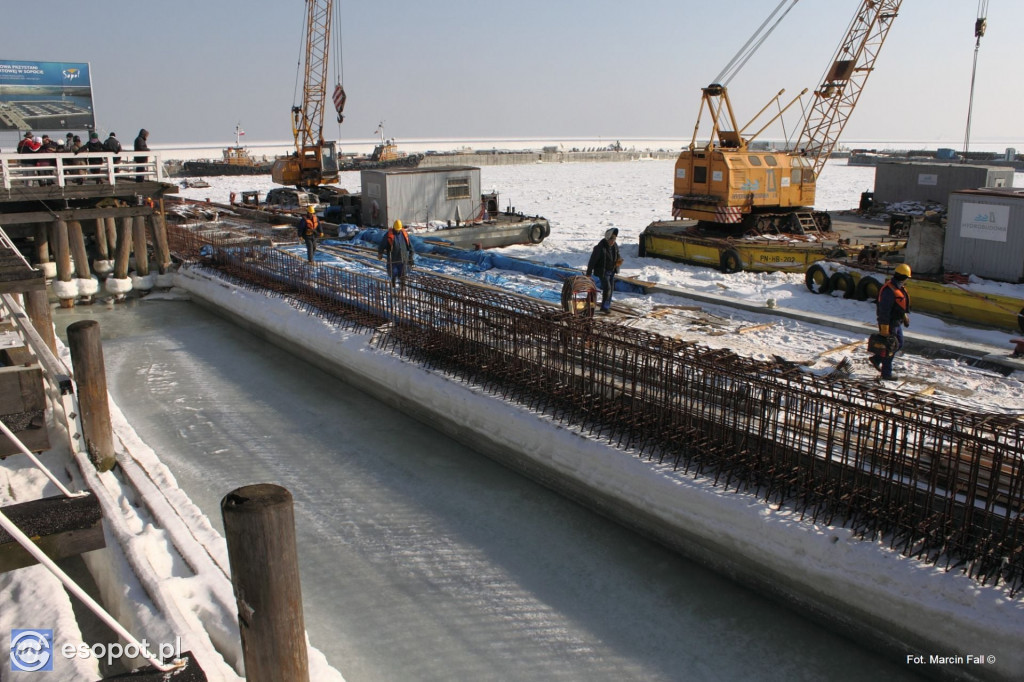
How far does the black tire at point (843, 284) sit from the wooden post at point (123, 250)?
51.9 feet

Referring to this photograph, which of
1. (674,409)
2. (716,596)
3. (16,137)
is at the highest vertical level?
(16,137)

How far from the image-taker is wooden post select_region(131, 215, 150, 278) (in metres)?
19.0

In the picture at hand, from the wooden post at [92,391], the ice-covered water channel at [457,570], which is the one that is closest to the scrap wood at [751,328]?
the ice-covered water channel at [457,570]

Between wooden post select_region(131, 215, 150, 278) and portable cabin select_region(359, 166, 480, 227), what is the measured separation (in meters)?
8.32

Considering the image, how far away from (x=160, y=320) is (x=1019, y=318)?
1669cm

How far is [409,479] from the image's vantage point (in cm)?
920

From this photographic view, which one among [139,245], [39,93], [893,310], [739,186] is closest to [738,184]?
[739,186]

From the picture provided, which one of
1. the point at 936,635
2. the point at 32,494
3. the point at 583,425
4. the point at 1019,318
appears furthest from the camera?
the point at 1019,318

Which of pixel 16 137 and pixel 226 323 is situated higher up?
pixel 16 137

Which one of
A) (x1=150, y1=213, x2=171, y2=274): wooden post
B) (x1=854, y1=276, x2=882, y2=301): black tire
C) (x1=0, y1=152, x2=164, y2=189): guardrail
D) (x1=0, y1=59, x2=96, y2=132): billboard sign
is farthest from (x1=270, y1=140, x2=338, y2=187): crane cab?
(x1=854, y1=276, x2=882, y2=301): black tire

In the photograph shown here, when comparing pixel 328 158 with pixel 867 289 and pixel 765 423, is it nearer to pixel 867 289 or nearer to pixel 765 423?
pixel 867 289

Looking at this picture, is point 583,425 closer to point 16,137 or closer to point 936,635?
point 936,635

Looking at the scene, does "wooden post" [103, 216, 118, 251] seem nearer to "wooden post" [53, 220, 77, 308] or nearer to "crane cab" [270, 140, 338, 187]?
"wooden post" [53, 220, 77, 308]

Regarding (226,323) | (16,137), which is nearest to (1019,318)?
(226,323)
